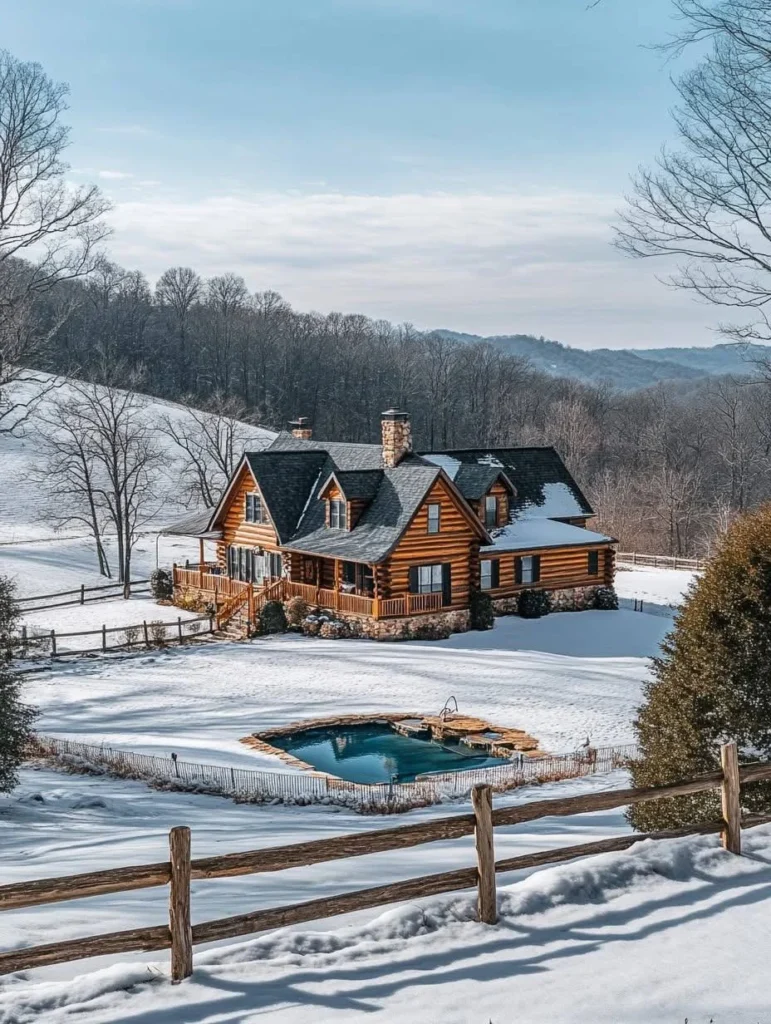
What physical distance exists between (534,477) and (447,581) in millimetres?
9088

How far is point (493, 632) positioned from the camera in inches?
1372

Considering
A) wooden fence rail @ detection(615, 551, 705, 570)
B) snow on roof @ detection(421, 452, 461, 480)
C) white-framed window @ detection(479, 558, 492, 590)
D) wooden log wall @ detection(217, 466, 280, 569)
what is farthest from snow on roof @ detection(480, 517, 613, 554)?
wooden fence rail @ detection(615, 551, 705, 570)

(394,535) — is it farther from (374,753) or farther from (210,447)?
(210,447)

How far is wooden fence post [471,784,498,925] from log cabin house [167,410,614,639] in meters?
24.5

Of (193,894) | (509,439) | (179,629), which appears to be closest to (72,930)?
(193,894)

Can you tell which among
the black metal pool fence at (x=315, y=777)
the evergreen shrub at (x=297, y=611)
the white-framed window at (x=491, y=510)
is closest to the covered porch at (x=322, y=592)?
the evergreen shrub at (x=297, y=611)

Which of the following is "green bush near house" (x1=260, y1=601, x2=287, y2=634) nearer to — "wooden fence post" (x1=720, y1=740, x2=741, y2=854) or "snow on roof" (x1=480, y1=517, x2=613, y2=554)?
"snow on roof" (x1=480, y1=517, x2=613, y2=554)

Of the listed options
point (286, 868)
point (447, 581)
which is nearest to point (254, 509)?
point (447, 581)

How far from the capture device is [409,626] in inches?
1321

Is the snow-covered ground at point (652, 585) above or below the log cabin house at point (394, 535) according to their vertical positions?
below

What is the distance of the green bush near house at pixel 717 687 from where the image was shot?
444 inches

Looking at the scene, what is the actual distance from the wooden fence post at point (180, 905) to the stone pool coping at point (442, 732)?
13.6m

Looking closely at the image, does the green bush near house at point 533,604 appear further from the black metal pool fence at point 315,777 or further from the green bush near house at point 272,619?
the black metal pool fence at point 315,777

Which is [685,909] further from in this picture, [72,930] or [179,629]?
[179,629]
